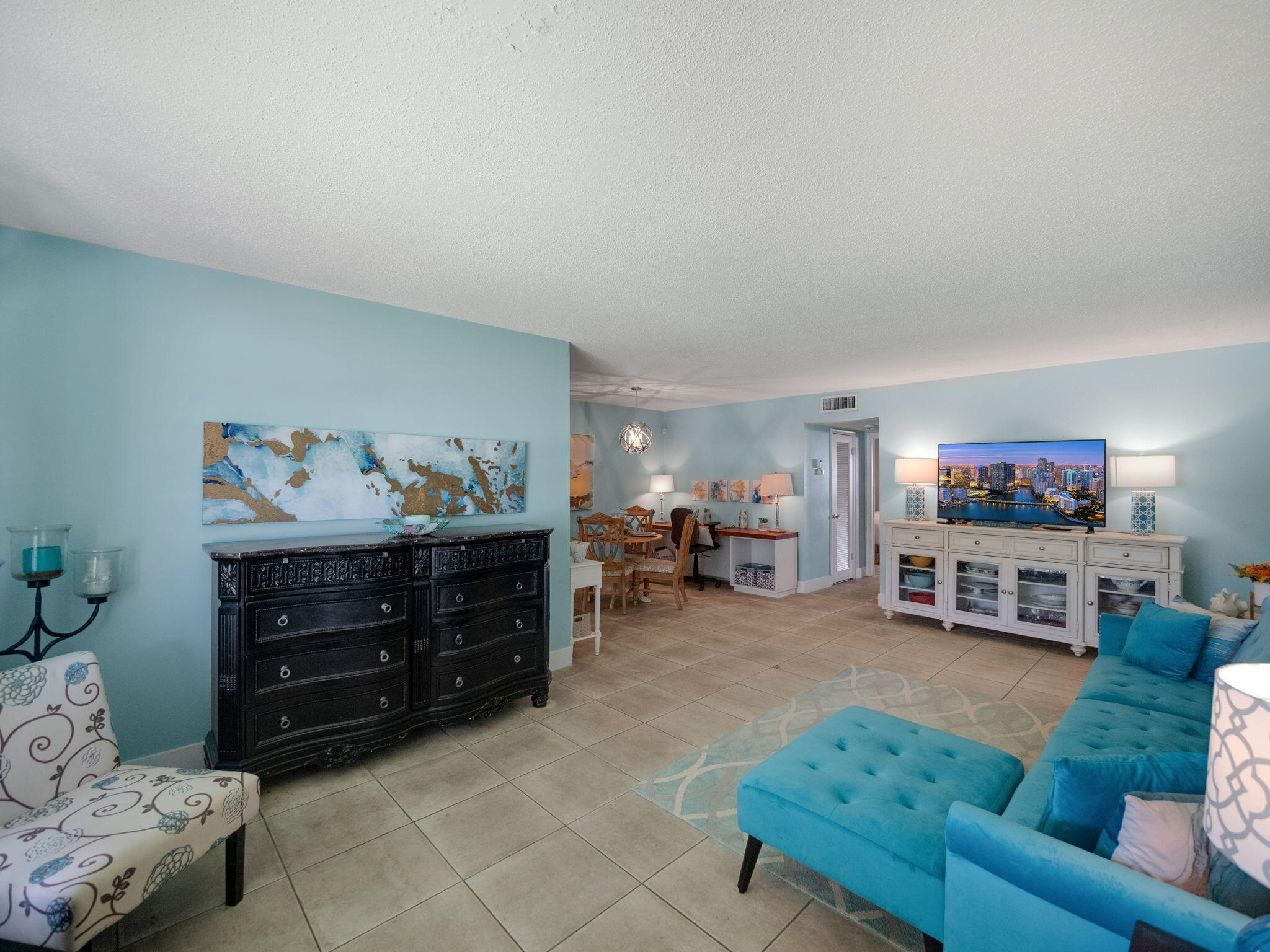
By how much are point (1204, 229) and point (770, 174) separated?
1.97 metres

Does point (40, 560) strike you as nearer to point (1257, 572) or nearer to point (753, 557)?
point (1257, 572)

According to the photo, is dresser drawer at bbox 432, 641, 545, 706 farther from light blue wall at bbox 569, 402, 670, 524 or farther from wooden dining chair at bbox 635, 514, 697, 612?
light blue wall at bbox 569, 402, 670, 524

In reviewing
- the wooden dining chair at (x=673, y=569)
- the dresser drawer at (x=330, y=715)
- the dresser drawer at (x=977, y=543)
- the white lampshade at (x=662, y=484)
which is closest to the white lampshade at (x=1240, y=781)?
the dresser drawer at (x=330, y=715)

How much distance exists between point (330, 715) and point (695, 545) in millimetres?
5297

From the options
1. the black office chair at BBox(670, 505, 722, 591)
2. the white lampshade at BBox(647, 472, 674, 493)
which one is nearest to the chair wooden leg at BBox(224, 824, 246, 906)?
the black office chair at BBox(670, 505, 722, 591)

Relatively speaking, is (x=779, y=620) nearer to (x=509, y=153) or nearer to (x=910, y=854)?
(x=910, y=854)

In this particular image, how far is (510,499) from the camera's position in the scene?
4.00 metres

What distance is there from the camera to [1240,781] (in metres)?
0.91

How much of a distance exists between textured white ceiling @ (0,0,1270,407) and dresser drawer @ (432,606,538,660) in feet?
6.29

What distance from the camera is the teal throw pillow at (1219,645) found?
283 cm

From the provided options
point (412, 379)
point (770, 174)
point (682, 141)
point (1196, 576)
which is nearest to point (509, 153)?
point (682, 141)

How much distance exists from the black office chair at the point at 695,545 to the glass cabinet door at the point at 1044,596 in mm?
3358

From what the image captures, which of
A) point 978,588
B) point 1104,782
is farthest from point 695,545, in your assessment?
point 1104,782

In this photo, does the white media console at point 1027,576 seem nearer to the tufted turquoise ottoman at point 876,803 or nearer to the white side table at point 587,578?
the white side table at point 587,578
